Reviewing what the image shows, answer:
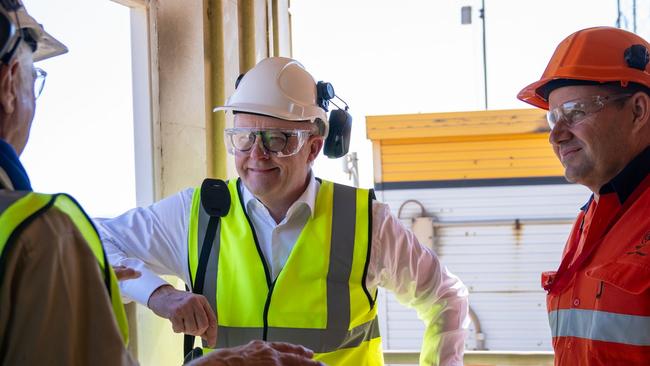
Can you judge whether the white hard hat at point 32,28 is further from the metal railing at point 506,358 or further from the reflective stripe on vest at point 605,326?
the metal railing at point 506,358

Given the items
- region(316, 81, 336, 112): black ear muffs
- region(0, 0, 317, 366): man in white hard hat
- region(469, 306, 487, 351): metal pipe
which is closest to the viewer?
region(0, 0, 317, 366): man in white hard hat

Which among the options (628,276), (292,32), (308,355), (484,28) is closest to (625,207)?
(628,276)

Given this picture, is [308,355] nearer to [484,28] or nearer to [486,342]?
[486,342]

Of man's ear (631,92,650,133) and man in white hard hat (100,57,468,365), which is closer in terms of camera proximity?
man's ear (631,92,650,133)

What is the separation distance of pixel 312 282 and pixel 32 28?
4.97 feet

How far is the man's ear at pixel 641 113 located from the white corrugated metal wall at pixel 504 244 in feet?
17.0

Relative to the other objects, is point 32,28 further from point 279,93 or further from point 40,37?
point 279,93

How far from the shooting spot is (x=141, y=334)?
3156mm

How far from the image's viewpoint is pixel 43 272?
1.02 metres

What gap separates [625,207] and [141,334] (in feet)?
7.21

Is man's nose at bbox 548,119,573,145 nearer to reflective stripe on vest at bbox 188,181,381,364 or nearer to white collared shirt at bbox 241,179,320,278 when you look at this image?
reflective stripe on vest at bbox 188,181,381,364

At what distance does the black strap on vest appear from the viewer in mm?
2617

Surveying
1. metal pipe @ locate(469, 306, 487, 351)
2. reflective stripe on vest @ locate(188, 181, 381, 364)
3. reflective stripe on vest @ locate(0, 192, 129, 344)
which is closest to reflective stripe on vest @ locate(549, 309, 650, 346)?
reflective stripe on vest @ locate(188, 181, 381, 364)

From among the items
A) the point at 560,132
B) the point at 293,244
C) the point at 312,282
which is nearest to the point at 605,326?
the point at 560,132
